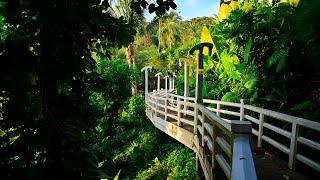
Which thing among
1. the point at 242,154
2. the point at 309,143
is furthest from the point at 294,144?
the point at 242,154

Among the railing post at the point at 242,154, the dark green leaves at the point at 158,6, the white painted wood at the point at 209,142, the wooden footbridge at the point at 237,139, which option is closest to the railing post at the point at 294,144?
the wooden footbridge at the point at 237,139

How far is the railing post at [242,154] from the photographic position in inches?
75.8

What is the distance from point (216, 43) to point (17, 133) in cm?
1288

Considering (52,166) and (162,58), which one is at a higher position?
(162,58)

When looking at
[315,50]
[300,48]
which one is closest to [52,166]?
[315,50]

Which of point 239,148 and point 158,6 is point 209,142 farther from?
point 158,6

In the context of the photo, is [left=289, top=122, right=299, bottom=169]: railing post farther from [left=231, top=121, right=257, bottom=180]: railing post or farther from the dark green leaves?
the dark green leaves

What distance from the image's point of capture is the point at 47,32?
7.53 ft

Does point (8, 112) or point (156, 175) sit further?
point (156, 175)

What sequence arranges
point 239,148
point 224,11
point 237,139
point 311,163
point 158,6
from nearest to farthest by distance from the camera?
1. point 239,148
2. point 158,6
3. point 237,139
4. point 311,163
5. point 224,11

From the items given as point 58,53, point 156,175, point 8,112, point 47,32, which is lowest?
point 156,175

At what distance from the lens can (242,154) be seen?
2336mm

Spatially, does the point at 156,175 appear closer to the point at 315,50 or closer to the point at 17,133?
the point at 315,50

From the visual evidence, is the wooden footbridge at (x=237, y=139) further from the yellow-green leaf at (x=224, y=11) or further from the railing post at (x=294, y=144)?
the yellow-green leaf at (x=224, y=11)
